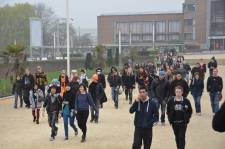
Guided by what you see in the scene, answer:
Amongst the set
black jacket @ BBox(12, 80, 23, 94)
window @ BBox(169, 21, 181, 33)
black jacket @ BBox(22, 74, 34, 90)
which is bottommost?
black jacket @ BBox(12, 80, 23, 94)

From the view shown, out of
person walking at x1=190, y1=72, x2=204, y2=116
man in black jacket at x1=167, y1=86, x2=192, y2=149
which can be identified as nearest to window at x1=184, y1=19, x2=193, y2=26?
person walking at x1=190, y1=72, x2=204, y2=116

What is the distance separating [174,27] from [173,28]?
1.11 feet

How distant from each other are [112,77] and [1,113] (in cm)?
448

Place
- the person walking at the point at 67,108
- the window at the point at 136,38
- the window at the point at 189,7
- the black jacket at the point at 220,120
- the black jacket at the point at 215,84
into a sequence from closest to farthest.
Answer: the black jacket at the point at 220,120 < the person walking at the point at 67,108 < the black jacket at the point at 215,84 < the window at the point at 189,7 < the window at the point at 136,38

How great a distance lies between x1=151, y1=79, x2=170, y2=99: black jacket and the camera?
1622cm

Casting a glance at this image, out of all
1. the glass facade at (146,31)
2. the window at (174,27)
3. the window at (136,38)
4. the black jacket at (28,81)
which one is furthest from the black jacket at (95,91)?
the window at (136,38)

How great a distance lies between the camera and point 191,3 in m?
134

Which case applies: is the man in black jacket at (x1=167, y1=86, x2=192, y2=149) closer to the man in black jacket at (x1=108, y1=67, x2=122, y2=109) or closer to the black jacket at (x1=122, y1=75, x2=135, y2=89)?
the man in black jacket at (x1=108, y1=67, x2=122, y2=109)

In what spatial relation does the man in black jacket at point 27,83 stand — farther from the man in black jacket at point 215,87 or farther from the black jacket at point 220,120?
the black jacket at point 220,120

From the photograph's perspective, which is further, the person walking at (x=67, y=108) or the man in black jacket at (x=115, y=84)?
the man in black jacket at (x=115, y=84)

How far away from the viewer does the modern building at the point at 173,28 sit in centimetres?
12669

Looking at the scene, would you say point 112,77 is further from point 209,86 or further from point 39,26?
point 39,26

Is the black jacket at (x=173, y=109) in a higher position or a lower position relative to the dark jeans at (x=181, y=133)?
higher

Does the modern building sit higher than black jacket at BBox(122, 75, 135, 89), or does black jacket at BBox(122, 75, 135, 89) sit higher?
the modern building
